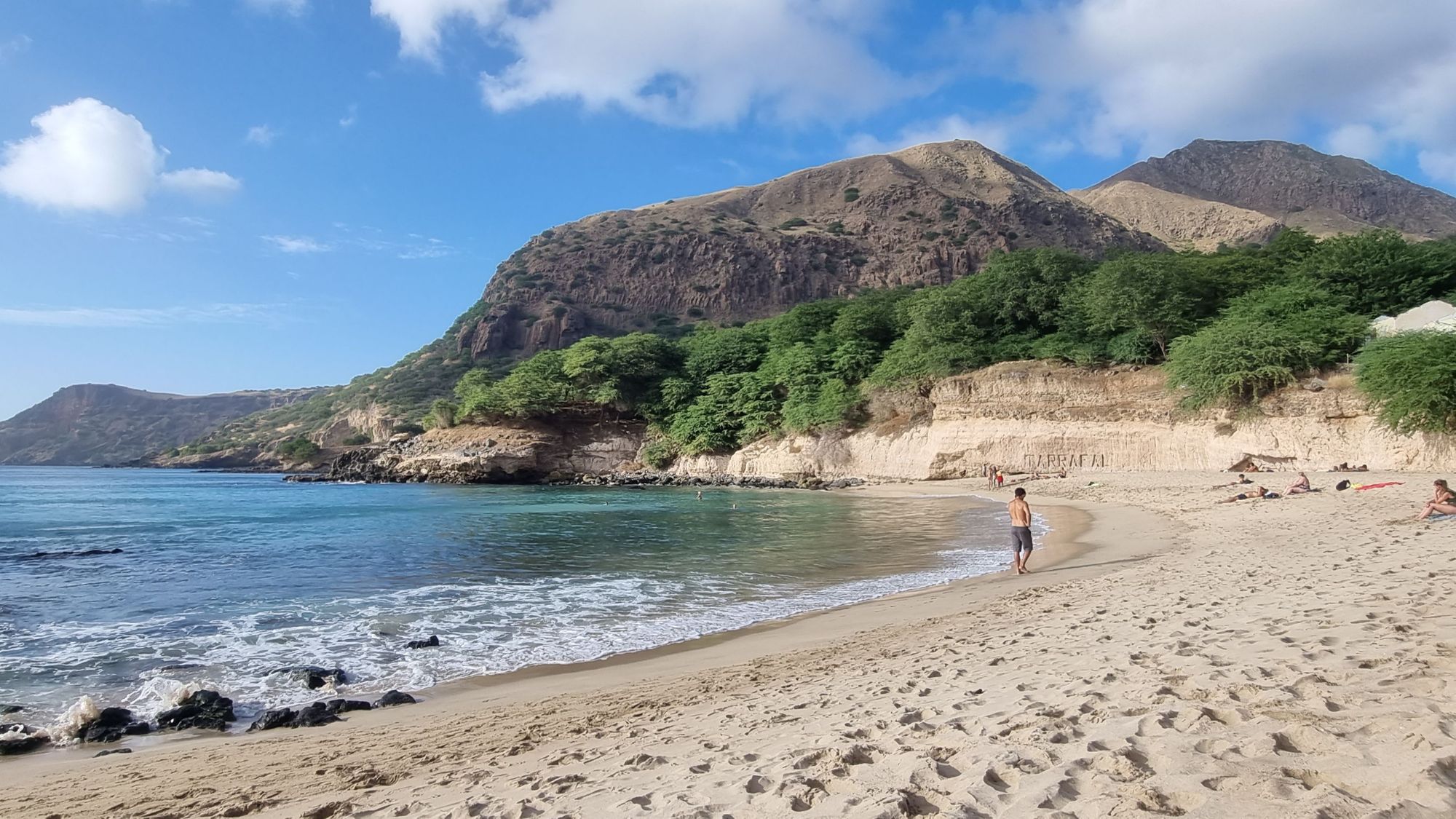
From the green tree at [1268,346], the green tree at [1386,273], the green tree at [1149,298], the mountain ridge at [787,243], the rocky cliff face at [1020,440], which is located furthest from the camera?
the mountain ridge at [787,243]

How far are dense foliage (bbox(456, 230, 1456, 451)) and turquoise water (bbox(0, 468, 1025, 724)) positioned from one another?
15.8m

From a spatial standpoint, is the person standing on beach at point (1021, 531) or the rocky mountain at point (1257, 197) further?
the rocky mountain at point (1257, 197)

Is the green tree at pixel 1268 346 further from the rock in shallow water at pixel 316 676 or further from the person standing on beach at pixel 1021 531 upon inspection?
the rock in shallow water at pixel 316 676

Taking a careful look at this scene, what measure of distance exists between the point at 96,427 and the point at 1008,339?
224450 mm

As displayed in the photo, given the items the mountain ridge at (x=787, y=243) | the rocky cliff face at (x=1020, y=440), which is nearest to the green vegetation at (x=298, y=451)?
the mountain ridge at (x=787, y=243)

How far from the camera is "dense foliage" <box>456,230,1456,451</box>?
3225 centimetres

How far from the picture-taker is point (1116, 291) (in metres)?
37.7

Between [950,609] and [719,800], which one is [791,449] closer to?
[950,609]

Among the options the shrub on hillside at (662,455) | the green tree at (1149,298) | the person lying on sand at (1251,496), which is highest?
the green tree at (1149,298)

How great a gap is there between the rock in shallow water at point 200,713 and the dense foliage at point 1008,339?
36.2m

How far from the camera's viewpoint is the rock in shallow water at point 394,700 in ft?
23.6

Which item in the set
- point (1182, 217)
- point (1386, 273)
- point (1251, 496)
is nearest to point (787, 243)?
point (1182, 217)

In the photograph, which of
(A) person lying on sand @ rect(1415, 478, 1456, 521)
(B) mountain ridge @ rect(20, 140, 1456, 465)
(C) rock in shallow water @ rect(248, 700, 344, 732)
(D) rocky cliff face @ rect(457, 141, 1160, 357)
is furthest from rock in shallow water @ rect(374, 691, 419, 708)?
(D) rocky cliff face @ rect(457, 141, 1160, 357)

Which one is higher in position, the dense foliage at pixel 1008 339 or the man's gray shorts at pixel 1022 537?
the dense foliage at pixel 1008 339
